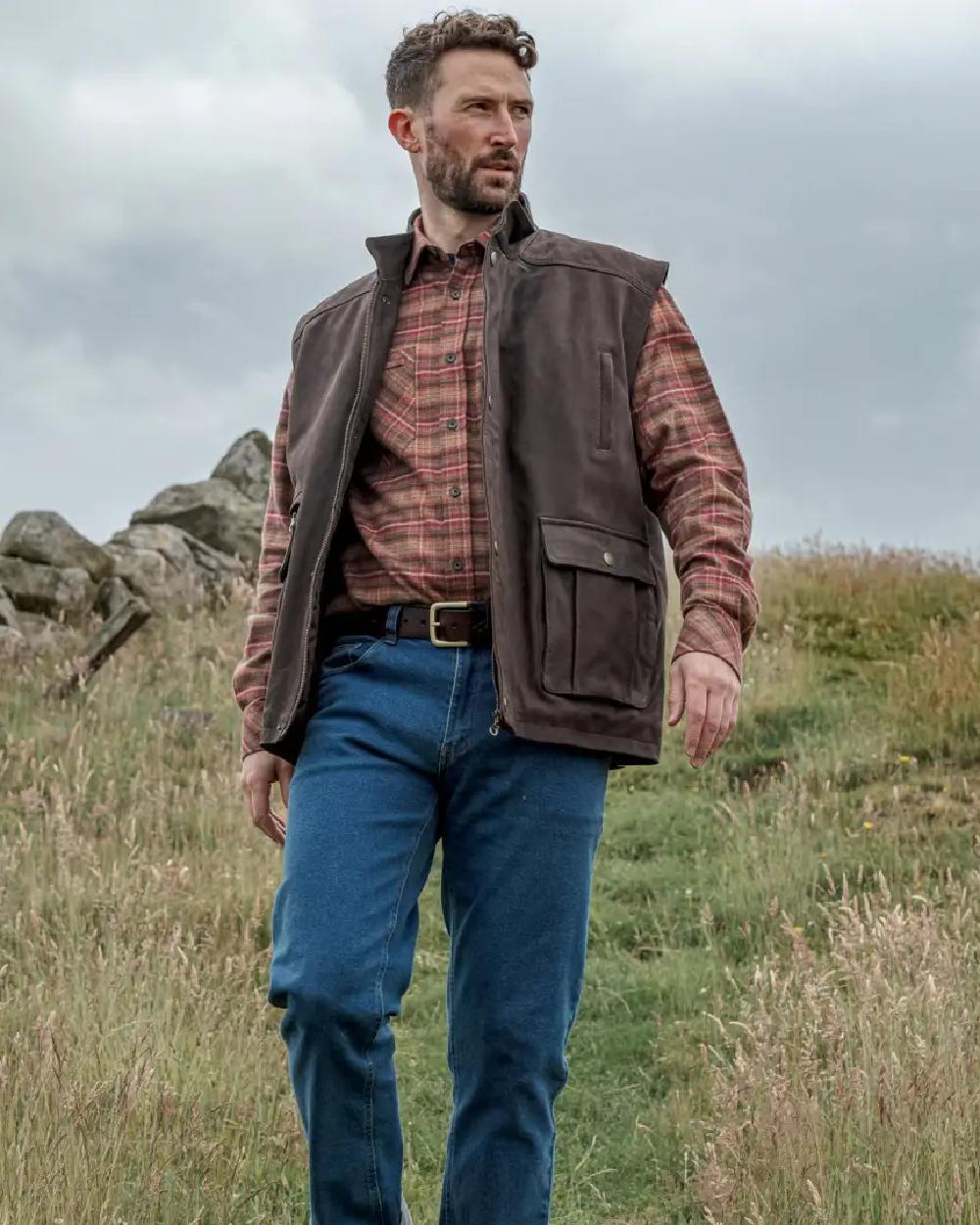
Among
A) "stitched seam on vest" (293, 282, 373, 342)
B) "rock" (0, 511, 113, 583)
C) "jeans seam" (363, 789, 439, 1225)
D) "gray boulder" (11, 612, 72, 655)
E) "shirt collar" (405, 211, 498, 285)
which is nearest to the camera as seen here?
"jeans seam" (363, 789, 439, 1225)

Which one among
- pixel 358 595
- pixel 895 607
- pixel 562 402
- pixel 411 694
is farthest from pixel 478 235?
pixel 895 607

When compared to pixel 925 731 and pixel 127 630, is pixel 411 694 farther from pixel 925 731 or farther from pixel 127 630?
pixel 127 630

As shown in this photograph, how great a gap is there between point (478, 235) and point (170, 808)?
200 inches

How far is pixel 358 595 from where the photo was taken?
3238 millimetres

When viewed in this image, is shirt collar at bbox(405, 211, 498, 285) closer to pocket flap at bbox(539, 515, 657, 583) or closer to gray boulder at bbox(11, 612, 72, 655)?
pocket flap at bbox(539, 515, 657, 583)

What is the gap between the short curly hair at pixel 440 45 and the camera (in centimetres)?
343

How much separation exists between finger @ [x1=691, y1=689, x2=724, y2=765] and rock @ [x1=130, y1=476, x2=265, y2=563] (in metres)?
11.8

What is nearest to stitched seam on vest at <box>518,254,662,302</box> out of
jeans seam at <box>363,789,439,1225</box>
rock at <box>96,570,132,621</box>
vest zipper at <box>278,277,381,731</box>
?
vest zipper at <box>278,277,381,731</box>

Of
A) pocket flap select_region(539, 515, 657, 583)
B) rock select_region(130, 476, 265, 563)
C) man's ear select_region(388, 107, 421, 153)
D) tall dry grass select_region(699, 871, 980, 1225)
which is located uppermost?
rock select_region(130, 476, 265, 563)

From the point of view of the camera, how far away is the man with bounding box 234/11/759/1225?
2.99 meters

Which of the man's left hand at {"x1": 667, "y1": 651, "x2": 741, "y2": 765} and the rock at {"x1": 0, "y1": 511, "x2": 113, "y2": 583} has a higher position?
the rock at {"x1": 0, "y1": 511, "x2": 113, "y2": 583}

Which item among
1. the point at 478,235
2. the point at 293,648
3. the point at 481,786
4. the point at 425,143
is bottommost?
the point at 481,786

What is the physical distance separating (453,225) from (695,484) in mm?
866

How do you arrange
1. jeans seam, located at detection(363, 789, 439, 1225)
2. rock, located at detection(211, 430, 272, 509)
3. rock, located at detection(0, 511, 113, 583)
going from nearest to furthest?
jeans seam, located at detection(363, 789, 439, 1225) < rock, located at detection(0, 511, 113, 583) < rock, located at detection(211, 430, 272, 509)
